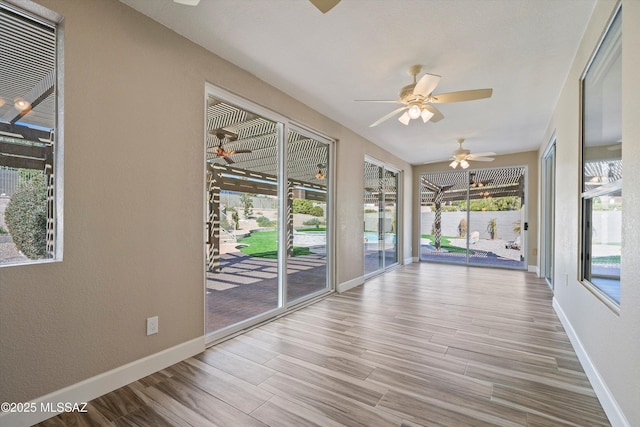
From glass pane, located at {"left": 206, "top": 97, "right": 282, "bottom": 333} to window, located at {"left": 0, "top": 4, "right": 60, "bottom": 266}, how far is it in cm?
110

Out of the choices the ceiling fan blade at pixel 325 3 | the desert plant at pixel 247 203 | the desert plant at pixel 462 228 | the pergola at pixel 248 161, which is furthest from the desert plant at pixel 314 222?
the desert plant at pixel 462 228

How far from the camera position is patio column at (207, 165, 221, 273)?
2691mm

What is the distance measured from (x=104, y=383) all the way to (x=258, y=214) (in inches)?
73.6

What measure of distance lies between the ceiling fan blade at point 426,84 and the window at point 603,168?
1.04 meters

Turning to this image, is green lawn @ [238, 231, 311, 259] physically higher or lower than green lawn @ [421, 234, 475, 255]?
higher

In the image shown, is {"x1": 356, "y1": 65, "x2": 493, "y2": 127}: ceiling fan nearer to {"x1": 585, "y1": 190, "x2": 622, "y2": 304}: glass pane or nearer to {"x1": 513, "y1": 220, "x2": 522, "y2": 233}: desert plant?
{"x1": 585, "y1": 190, "x2": 622, "y2": 304}: glass pane

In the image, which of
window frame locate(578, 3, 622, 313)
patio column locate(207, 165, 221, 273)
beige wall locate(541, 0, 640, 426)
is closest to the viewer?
beige wall locate(541, 0, 640, 426)

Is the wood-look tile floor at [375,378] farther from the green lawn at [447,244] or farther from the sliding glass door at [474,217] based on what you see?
the green lawn at [447,244]

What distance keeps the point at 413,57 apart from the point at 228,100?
1755 millimetres

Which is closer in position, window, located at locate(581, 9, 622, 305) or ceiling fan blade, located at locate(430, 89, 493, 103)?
window, located at locate(581, 9, 622, 305)

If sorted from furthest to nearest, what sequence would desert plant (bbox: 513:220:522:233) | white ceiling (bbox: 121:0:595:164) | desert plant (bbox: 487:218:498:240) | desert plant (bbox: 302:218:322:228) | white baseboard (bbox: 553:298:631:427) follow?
desert plant (bbox: 487:218:498:240), desert plant (bbox: 513:220:522:233), desert plant (bbox: 302:218:322:228), white ceiling (bbox: 121:0:595:164), white baseboard (bbox: 553:298:631:427)

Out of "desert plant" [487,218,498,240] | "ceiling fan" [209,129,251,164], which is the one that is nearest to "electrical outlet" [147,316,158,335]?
"ceiling fan" [209,129,251,164]

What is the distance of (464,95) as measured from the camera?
8.71 ft

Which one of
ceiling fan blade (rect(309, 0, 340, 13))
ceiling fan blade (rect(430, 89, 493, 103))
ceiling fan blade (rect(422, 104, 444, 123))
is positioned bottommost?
ceiling fan blade (rect(309, 0, 340, 13))
